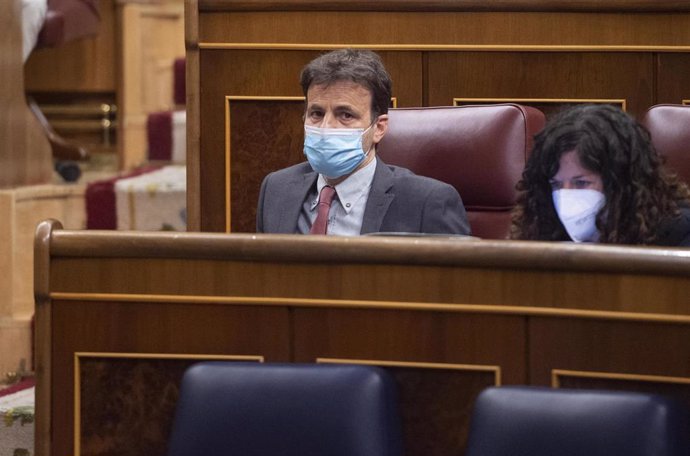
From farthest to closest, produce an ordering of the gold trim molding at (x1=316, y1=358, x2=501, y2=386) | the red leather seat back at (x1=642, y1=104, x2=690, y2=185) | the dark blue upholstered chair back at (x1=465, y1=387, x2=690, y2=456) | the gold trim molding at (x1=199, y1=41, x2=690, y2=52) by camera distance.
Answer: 1. the gold trim molding at (x1=199, y1=41, x2=690, y2=52)
2. the red leather seat back at (x1=642, y1=104, x2=690, y2=185)
3. the gold trim molding at (x1=316, y1=358, x2=501, y2=386)
4. the dark blue upholstered chair back at (x1=465, y1=387, x2=690, y2=456)

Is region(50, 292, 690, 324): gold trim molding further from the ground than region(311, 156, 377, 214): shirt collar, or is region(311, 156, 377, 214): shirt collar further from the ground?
region(311, 156, 377, 214): shirt collar

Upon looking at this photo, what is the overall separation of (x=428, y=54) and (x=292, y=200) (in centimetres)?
28

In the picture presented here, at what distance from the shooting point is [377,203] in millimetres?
1185

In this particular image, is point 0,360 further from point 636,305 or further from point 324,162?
point 636,305

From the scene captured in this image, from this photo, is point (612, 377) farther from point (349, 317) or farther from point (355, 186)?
point (355, 186)

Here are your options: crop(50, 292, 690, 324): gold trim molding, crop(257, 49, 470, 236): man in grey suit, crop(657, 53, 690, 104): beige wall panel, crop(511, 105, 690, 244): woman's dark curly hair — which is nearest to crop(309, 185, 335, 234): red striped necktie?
crop(257, 49, 470, 236): man in grey suit

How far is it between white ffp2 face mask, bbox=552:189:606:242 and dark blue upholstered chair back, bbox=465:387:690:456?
0.28 meters

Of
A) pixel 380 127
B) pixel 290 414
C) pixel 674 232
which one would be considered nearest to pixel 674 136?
pixel 674 232

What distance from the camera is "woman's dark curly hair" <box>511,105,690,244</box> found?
1013 millimetres

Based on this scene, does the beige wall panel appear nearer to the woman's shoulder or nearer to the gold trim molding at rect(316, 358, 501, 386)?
the woman's shoulder

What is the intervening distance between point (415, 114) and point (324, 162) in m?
0.11

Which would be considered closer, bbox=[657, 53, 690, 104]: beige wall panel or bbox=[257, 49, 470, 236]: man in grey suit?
bbox=[257, 49, 470, 236]: man in grey suit

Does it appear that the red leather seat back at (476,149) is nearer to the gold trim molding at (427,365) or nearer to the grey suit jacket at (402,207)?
the grey suit jacket at (402,207)

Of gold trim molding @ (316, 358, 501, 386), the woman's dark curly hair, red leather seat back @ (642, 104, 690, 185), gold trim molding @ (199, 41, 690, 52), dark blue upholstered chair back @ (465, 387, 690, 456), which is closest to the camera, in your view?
dark blue upholstered chair back @ (465, 387, 690, 456)
